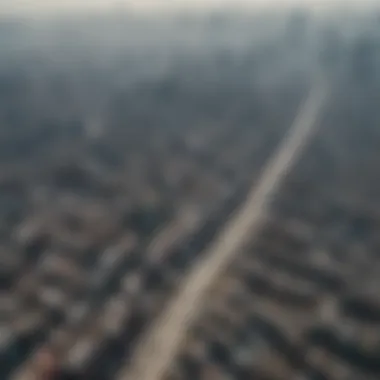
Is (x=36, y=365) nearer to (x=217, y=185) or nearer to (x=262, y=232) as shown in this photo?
(x=262, y=232)

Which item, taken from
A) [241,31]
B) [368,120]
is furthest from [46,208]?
[241,31]

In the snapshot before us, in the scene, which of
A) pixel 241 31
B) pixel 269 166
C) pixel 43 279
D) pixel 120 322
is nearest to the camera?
pixel 120 322

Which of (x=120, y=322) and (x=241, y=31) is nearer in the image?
(x=120, y=322)

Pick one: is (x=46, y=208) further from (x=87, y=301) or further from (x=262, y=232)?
(x=262, y=232)

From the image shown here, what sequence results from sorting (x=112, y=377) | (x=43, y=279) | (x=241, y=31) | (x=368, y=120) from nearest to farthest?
(x=112, y=377)
(x=43, y=279)
(x=368, y=120)
(x=241, y=31)

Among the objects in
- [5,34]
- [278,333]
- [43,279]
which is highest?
[5,34]

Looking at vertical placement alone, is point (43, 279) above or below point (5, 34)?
below

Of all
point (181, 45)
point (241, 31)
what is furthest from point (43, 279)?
point (241, 31)
